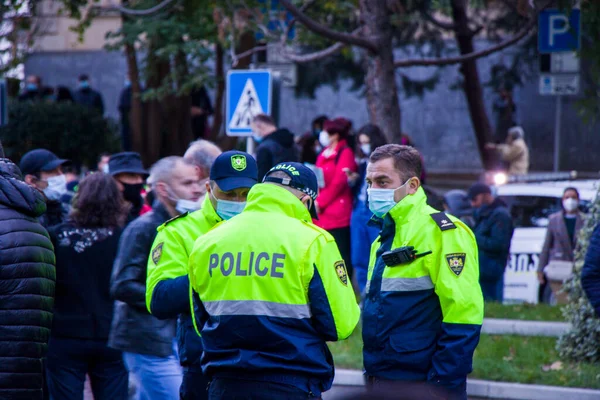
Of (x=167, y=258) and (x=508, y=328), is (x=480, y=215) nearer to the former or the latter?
(x=508, y=328)

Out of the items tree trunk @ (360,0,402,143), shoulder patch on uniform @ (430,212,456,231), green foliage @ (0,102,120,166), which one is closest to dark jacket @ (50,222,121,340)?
shoulder patch on uniform @ (430,212,456,231)

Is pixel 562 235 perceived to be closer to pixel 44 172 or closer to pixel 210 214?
pixel 44 172

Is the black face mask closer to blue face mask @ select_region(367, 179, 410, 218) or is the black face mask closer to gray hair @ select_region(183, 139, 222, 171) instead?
gray hair @ select_region(183, 139, 222, 171)

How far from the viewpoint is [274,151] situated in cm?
989

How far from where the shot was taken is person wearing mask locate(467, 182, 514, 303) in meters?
11.2

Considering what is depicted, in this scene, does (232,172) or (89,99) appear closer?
(232,172)

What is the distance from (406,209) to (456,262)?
1.21 ft

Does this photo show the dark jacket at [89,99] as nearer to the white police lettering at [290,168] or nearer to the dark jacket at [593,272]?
the dark jacket at [593,272]

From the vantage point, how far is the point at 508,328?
393 inches

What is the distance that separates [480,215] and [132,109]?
10353 millimetres

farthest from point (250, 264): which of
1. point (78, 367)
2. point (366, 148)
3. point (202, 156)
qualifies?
point (366, 148)

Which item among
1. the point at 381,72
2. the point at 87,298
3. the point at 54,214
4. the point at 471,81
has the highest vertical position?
the point at 381,72

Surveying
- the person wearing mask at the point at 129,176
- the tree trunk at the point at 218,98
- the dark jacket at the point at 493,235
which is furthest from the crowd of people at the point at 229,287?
the tree trunk at the point at 218,98

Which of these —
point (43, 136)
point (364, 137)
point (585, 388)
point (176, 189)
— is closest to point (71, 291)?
point (176, 189)
